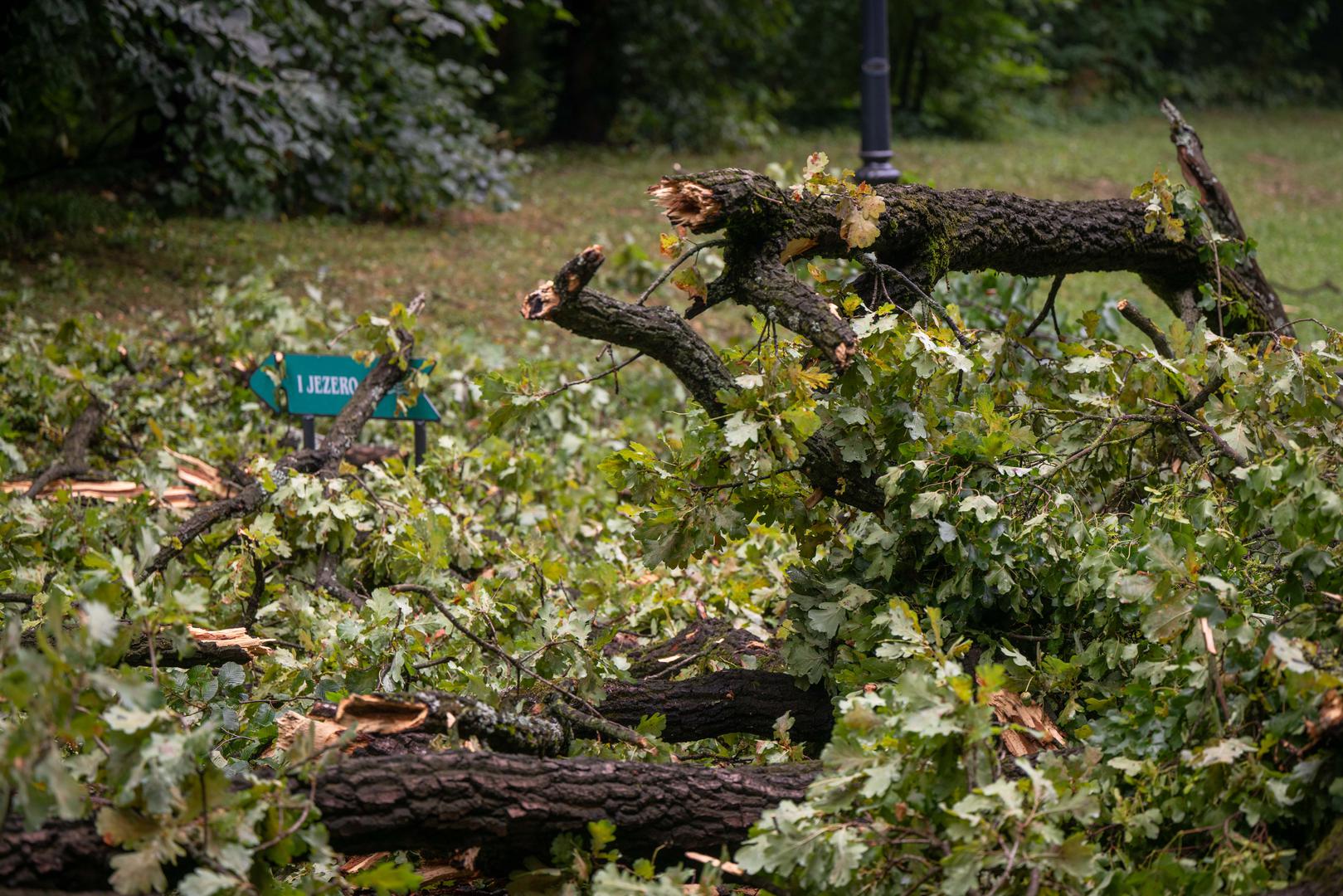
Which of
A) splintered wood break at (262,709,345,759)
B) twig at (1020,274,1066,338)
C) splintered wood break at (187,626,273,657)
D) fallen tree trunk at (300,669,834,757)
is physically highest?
twig at (1020,274,1066,338)

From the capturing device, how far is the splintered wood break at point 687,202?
109 inches

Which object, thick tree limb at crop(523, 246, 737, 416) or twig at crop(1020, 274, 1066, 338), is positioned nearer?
thick tree limb at crop(523, 246, 737, 416)

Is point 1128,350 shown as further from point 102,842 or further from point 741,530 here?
point 102,842

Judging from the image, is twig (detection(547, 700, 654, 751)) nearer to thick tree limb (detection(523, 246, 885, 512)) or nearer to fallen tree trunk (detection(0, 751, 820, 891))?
fallen tree trunk (detection(0, 751, 820, 891))

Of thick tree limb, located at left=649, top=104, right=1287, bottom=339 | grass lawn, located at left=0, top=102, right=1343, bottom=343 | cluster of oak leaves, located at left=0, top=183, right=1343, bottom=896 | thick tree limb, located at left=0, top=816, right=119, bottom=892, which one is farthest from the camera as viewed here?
grass lawn, located at left=0, top=102, right=1343, bottom=343

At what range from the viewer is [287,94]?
24.9 ft

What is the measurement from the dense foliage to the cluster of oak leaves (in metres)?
3.41

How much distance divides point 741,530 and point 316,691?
1.12 meters

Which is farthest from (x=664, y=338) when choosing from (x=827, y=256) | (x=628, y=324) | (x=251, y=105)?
(x=251, y=105)

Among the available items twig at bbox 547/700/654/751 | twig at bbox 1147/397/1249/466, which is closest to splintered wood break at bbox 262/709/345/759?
twig at bbox 547/700/654/751

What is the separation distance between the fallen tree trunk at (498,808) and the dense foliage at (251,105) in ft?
19.5

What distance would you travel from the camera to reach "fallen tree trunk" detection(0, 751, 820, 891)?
1.93 m

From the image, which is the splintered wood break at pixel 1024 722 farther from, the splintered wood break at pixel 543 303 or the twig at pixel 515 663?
the splintered wood break at pixel 543 303

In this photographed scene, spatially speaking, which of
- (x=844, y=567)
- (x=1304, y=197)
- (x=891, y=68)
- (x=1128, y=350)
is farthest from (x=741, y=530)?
(x=891, y=68)
